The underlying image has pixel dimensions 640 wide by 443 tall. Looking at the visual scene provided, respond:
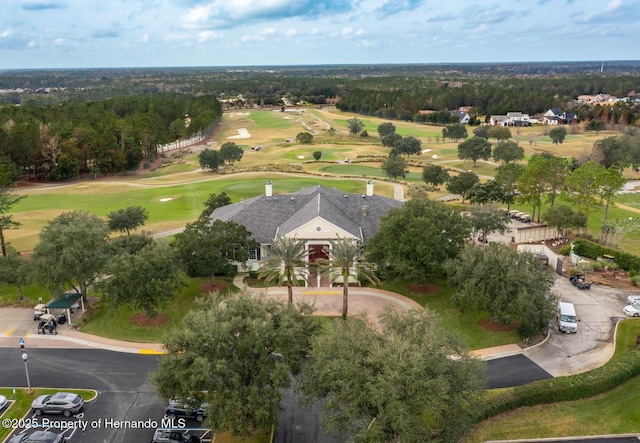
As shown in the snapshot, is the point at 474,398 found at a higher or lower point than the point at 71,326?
higher

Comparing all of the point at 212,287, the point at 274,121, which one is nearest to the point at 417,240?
the point at 212,287

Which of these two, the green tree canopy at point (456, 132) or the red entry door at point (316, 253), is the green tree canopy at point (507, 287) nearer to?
the red entry door at point (316, 253)

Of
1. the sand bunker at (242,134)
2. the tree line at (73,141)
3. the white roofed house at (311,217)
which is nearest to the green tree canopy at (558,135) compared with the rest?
the sand bunker at (242,134)

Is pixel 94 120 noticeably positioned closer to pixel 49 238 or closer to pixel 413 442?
pixel 49 238

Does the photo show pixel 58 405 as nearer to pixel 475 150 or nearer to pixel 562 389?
pixel 562 389

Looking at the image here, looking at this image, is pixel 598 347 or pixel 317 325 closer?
pixel 317 325

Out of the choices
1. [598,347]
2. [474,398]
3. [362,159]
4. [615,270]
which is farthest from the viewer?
[362,159]

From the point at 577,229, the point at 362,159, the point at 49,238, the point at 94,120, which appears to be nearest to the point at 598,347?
the point at 577,229
